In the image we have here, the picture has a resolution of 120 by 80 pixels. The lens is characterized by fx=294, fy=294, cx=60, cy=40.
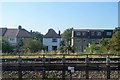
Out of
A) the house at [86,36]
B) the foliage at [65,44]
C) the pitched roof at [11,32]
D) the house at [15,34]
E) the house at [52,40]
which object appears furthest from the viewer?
the house at [86,36]

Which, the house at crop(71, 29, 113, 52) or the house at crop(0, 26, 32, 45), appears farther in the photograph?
the house at crop(71, 29, 113, 52)

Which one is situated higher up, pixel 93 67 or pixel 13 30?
pixel 13 30

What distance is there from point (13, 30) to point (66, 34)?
4073 centimetres

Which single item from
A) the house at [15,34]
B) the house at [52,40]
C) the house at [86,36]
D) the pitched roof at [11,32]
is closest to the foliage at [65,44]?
the house at [52,40]

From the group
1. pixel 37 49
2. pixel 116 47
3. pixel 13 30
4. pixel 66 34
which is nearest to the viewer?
pixel 116 47

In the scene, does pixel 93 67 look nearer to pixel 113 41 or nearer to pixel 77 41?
pixel 113 41

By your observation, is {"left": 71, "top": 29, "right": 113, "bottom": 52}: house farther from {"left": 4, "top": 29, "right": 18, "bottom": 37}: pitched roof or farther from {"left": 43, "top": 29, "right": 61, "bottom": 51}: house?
{"left": 4, "top": 29, "right": 18, "bottom": 37}: pitched roof

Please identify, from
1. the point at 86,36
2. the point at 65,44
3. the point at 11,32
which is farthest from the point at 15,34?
the point at 86,36

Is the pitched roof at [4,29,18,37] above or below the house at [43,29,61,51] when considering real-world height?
above

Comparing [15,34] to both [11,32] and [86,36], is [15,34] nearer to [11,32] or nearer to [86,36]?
[11,32]

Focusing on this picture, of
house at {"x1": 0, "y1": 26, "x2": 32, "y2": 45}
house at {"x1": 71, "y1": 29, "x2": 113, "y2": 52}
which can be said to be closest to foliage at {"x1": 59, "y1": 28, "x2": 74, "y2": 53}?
house at {"x1": 71, "y1": 29, "x2": 113, "y2": 52}

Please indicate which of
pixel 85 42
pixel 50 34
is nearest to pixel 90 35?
pixel 85 42

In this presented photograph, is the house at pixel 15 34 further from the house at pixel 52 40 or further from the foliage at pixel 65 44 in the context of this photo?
the foliage at pixel 65 44

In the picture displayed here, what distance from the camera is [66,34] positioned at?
336 ft
